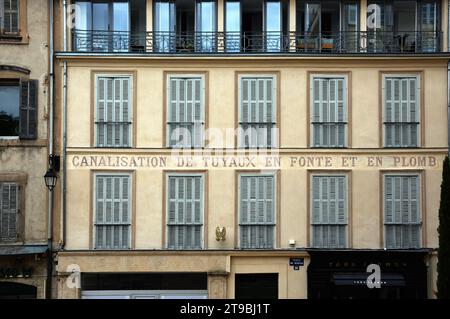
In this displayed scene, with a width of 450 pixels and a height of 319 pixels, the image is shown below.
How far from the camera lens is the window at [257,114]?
18.5m

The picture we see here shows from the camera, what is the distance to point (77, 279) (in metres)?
18.1

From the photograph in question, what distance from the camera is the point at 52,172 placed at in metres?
17.6

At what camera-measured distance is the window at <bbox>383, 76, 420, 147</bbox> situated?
60.8ft

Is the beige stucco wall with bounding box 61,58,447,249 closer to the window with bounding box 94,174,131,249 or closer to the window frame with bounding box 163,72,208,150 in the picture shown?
the window frame with bounding box 163,72,208,150

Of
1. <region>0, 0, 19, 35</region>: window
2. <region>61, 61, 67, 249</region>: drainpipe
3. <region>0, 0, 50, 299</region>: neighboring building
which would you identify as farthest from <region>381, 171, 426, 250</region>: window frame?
<region>0, 0, 19, 35</region>: window

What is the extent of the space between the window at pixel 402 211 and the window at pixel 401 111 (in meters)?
1.02

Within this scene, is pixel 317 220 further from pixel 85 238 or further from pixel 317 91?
pixel 85 238

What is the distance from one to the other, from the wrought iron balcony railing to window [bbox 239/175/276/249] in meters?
3.72

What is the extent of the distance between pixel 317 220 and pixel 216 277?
10.4 ft

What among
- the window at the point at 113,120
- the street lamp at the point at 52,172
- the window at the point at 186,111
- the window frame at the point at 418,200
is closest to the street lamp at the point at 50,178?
the street lamp at the point at 52,172

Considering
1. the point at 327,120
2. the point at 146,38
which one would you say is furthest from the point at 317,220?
the point at 146,38

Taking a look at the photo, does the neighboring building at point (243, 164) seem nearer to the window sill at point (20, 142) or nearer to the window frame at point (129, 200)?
the window frame at point (129, 200)

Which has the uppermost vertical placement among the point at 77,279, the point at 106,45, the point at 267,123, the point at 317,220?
the point at 106,45

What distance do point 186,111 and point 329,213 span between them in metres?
4.83
